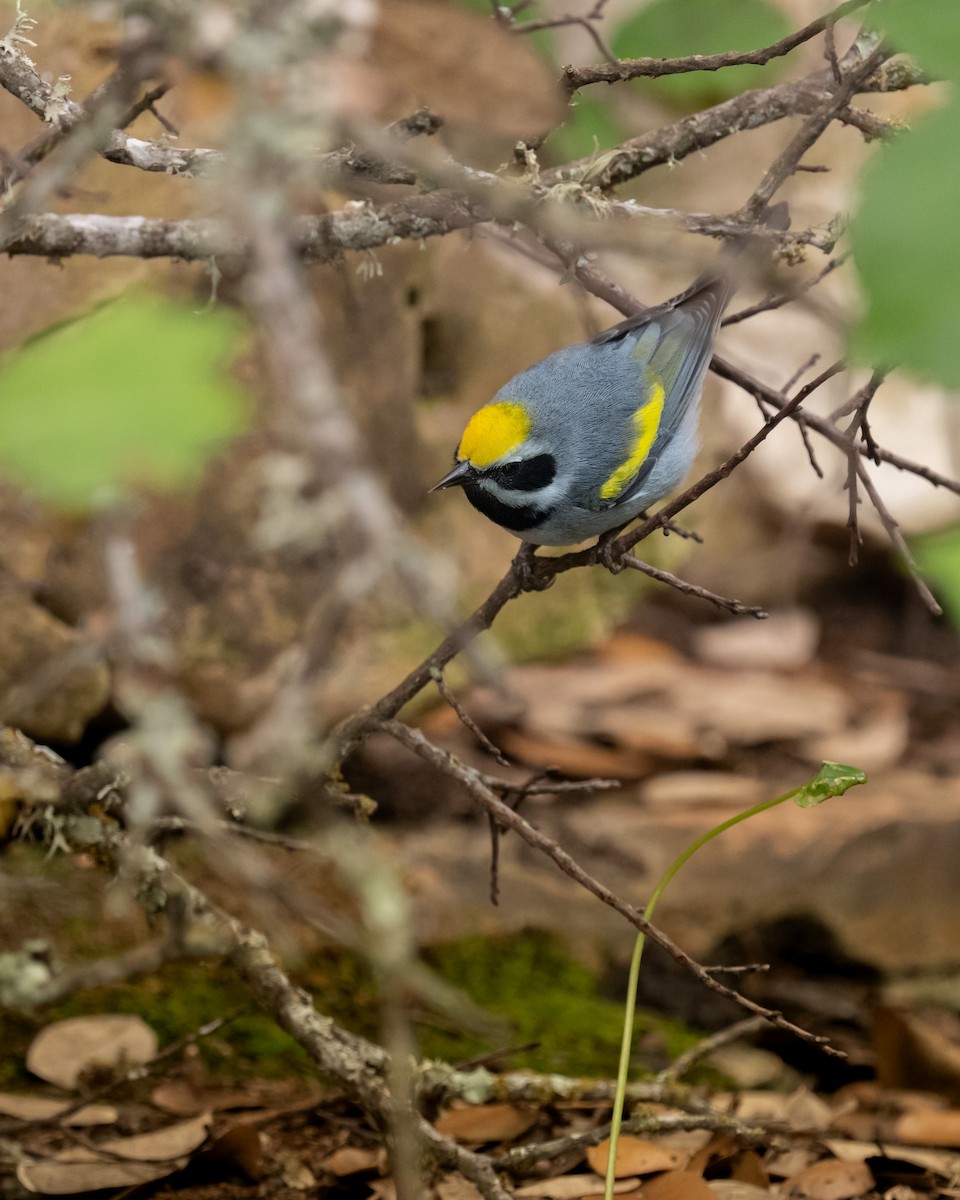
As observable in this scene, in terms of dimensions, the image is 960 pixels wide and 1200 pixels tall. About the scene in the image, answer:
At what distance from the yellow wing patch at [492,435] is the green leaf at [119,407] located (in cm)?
210

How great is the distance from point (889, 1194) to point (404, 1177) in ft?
5.08

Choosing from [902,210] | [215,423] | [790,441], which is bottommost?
[215,423]

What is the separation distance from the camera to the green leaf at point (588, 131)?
10.1ft

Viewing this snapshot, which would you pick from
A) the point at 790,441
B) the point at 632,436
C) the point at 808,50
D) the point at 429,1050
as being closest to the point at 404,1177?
the point at 429,1050

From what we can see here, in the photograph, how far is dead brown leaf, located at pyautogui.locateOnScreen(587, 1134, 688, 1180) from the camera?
2.47m

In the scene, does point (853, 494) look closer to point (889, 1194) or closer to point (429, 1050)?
point (889, 1194)

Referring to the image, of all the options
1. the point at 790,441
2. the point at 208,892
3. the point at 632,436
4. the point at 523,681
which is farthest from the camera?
the point at 790,441

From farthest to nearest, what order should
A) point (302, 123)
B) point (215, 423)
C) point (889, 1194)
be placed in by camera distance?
point (889, 1194)
point (302, 123)
point (215, 423)

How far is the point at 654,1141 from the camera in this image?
2674 millimetres

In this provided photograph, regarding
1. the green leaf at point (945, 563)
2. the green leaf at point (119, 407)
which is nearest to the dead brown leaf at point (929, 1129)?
the green leaf at point (945, 563)

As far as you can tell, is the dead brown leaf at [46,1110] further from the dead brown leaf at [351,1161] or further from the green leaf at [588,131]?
the green leaf at [588,131]

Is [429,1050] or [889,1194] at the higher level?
[429,1050]

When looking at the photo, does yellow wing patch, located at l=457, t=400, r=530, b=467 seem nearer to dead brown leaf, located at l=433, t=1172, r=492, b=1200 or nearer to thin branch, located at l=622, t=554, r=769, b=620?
thin branch, located at l=622, t=554, r=769, b=620

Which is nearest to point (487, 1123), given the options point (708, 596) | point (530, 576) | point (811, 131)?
point (530, 576)
